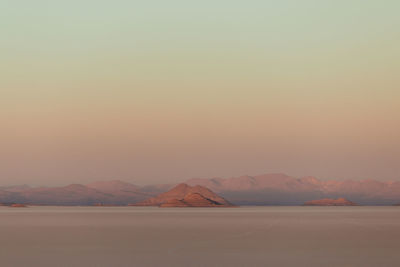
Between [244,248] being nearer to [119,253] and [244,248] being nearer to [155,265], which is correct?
[119,253]

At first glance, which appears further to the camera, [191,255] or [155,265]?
[191,255]

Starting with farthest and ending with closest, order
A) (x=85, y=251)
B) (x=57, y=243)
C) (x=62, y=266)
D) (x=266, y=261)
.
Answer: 1. (x=57, y=243)
2. (x=85, y=251)
3. (x=266, y=261)
4. (x=62, y=266)

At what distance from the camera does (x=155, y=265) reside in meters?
35.2

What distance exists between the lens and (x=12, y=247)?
48.7 meters

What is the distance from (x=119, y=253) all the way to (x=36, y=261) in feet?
22.2

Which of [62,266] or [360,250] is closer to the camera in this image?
[62,266]

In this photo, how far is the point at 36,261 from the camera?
37.6 m

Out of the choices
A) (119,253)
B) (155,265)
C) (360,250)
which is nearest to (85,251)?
(119,253)

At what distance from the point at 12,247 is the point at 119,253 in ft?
36.3

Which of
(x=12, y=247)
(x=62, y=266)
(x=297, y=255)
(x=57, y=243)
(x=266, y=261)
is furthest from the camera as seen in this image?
(x=57, y=243)

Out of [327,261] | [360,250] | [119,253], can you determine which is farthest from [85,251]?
[360,250]

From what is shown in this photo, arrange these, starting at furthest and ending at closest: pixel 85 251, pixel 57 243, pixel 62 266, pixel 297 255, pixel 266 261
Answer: pixel 57 243, pixel 85 251, pixel 297 255, pixel 266 261, pixel 62 266

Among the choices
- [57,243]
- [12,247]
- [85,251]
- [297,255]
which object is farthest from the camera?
[57,243]

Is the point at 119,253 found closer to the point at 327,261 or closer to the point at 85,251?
the point at 85,251
